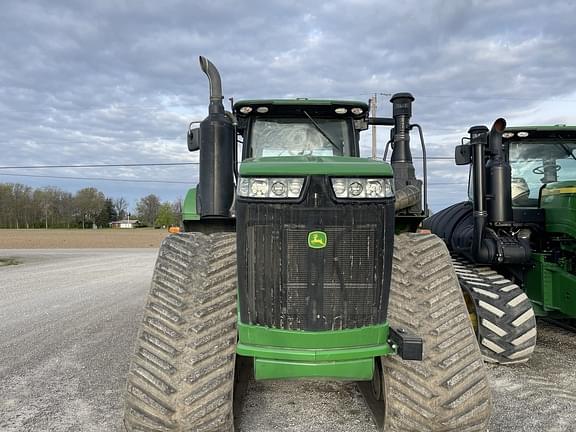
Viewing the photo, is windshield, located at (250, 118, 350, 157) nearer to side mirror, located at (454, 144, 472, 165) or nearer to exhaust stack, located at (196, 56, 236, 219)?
exhaust stack, located at (196, 56, 236, 219)

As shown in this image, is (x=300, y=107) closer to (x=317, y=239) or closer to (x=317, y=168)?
(x=317, y=168)

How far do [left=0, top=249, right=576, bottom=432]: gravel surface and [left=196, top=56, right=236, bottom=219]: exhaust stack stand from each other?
5.00ft

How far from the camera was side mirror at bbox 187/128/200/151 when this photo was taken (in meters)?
3.62

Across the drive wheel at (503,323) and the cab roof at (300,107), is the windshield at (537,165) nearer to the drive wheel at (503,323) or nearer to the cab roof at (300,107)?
the drive wheel at (503,323)

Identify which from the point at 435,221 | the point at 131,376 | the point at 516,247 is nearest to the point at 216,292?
the point at 131,376

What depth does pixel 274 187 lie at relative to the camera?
2.70 meters

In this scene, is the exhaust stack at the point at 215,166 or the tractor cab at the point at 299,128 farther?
the tractor cab at the point at 299,128

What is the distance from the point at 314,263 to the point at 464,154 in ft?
12.8

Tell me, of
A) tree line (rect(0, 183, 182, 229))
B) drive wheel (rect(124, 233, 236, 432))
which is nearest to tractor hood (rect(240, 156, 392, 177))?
drive wheel (rect(124, 233, 236, 432))

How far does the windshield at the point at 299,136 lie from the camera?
4484mm

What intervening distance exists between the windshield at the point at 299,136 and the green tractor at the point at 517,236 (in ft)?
6.10

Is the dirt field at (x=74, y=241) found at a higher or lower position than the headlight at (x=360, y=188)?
lower

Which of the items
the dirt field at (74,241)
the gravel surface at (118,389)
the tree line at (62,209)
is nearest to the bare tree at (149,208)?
the tree line at (62,209)

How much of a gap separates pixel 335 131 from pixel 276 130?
20.6 inches
